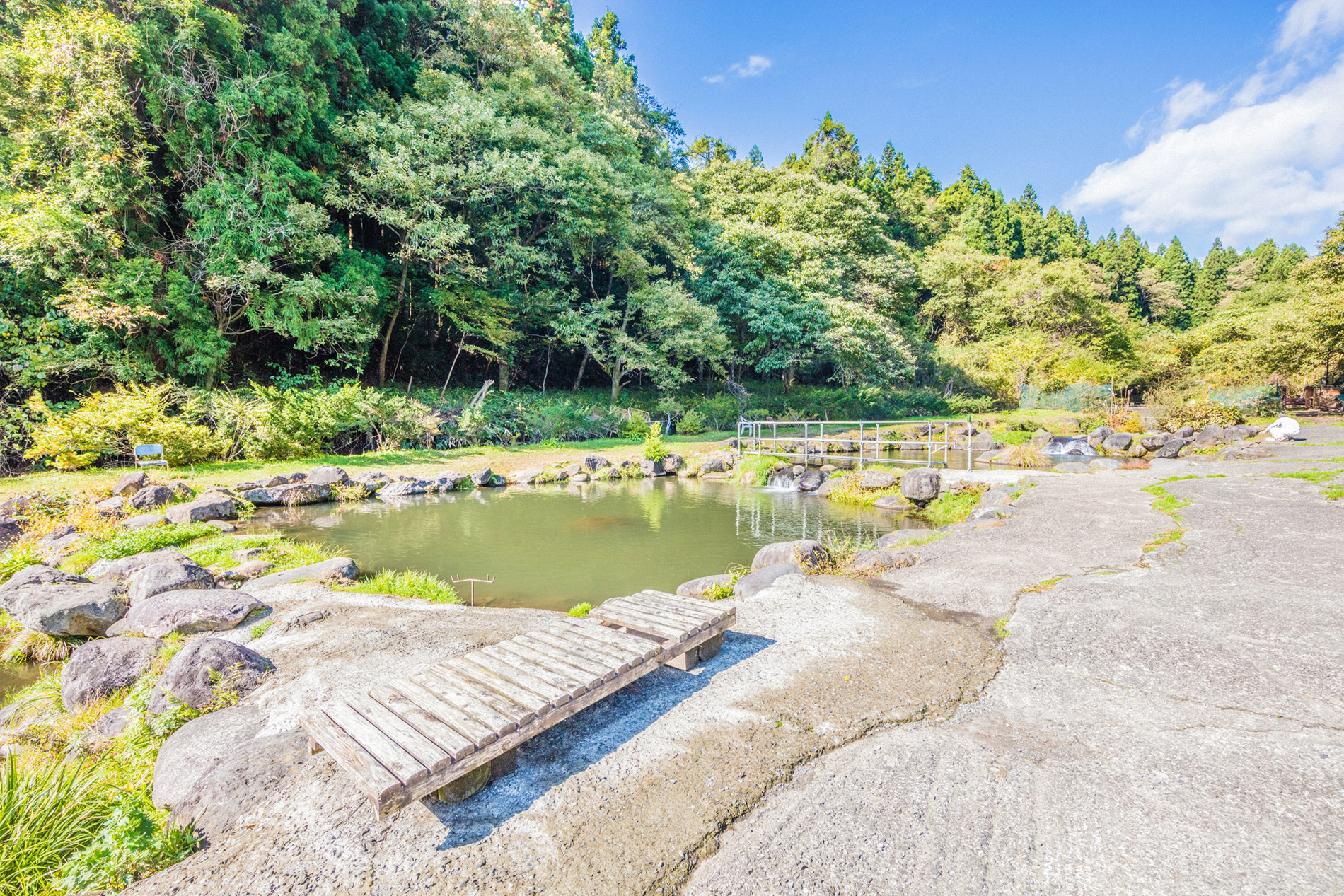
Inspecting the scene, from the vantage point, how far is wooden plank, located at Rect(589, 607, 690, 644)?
3.47 meters

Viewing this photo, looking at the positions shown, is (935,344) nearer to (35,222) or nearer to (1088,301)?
(1088,301)

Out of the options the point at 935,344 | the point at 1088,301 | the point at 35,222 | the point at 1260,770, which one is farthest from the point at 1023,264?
the point at 35,222

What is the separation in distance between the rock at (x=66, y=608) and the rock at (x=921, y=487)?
11.4 meters

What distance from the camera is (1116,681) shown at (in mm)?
3287

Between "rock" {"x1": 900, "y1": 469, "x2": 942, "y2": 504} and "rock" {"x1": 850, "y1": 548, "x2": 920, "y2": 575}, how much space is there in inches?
217

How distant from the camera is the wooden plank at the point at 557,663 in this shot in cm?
287

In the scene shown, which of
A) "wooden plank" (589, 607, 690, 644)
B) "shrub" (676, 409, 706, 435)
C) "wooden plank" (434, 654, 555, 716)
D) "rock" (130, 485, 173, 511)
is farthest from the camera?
"shrub" (676, 409, 706, 435)

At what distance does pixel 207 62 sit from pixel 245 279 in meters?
5.07

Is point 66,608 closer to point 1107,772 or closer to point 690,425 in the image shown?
point 1107,772

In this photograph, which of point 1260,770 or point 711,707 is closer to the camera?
point 1260,770

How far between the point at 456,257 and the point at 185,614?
14211 millimetres

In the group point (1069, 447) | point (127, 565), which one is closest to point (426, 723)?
point (127, 565)

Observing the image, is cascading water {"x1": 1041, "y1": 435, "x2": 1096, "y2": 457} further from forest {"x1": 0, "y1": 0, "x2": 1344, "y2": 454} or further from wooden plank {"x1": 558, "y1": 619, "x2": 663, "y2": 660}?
wooden plank {"x1": 558, "y1": 619, "x2": 663, "y2": 660}

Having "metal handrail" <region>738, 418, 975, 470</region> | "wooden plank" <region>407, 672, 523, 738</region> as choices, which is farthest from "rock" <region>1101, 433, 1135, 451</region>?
"wooden plank" <region>407, 672, 523, 738</region>
